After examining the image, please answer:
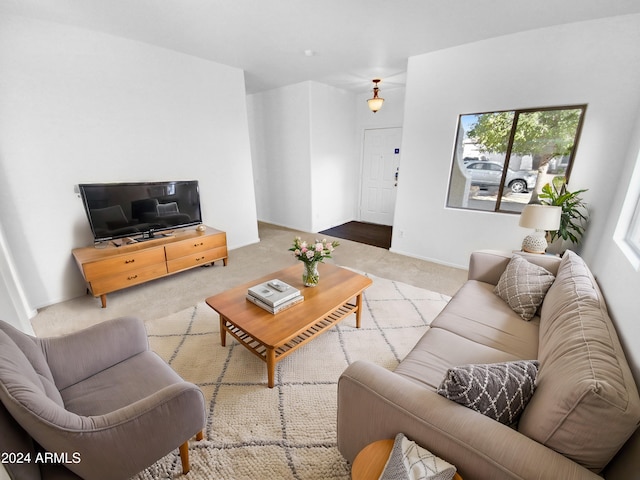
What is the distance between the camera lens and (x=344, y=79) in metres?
4.32

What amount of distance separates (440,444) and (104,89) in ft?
12.8

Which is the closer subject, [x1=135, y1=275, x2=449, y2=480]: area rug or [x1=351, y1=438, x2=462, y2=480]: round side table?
[x1=351, y1=438, x2=462, y2=480]: round side table

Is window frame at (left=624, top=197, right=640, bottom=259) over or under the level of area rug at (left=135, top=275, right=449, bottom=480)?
over

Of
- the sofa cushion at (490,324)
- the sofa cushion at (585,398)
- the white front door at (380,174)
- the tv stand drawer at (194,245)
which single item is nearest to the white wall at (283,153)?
the white front door at (380,174)

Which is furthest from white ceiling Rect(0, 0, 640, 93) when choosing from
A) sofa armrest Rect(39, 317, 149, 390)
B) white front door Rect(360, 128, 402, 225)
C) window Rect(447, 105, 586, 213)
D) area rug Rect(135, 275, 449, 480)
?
area rug Rect(135, 275, 449, 480)

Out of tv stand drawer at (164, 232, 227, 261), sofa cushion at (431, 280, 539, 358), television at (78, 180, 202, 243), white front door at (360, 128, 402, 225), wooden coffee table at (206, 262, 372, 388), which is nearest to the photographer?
sofa cushion at (431, 280, 539, 358)

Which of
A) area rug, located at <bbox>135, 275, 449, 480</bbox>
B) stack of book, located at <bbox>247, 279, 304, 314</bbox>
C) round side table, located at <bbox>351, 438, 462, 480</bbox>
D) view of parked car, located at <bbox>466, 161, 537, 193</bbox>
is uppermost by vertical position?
view of parked car, located at <bbox>466, 161, 537, 193</bbox>

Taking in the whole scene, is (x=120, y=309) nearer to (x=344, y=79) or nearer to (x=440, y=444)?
(x=440, y=444)

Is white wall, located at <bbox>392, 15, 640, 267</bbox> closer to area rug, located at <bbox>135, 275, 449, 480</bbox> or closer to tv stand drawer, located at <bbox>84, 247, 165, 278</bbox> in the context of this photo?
area rug, located at <bbox>135, 275, 449, 480</bbox>

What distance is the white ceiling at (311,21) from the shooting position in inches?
86.4

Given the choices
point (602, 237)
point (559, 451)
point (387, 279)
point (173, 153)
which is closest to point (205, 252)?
point (173, 153)

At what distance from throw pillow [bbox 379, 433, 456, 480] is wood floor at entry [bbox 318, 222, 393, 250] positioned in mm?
3537

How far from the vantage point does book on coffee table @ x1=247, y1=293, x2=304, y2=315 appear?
6.04ft

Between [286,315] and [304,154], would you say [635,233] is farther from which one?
[304,154]
